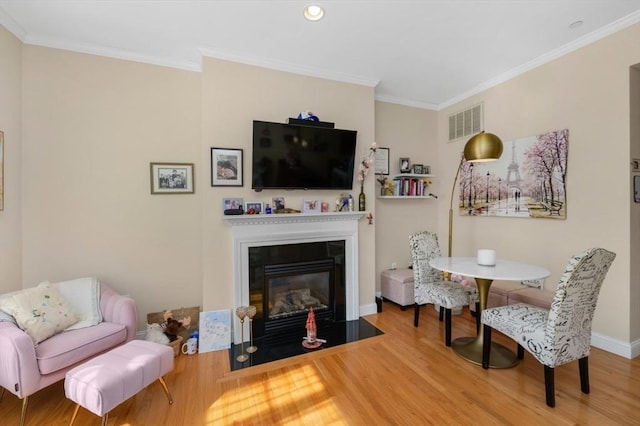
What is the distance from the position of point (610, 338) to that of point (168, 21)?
15.4 feet

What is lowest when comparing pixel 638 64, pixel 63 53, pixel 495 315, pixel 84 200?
pixel 495 315

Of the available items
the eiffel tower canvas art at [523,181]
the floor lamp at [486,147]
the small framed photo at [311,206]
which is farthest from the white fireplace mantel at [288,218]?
the eiffel tower canvas art at [523,181]

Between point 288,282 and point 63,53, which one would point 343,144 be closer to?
point 288,282

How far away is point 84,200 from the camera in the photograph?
263 centimetres

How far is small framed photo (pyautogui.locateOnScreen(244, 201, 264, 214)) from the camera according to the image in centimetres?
286

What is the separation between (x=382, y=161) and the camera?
392 cm

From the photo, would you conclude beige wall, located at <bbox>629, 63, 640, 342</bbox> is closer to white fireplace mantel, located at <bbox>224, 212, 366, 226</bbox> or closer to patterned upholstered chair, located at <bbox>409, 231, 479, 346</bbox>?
patterned upholstered chair, located at <bbox>409, 231, 479, 346</bbox>

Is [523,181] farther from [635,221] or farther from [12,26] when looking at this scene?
[12,26]

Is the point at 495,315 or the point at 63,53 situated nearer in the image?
the point at 495,315

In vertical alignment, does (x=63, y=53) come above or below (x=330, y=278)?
above

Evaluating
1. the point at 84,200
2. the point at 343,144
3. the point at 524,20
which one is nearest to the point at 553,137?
the point at 524,20

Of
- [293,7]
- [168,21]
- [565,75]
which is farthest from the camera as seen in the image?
[565,75]

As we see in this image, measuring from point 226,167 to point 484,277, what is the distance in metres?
2.47

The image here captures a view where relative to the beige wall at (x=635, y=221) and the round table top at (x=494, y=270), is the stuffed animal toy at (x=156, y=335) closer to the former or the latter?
the round table top at (x=494, y=270)
